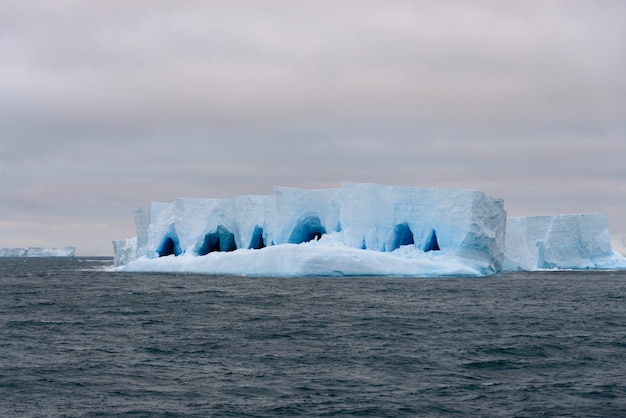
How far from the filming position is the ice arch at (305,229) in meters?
40.0

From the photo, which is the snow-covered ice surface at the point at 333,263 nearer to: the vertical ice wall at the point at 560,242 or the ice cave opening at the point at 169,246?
the ice cave opening at the point at 169,246

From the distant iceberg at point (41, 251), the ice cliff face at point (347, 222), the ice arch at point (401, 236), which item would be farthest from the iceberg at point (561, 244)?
the distant iceberg at point (41, 251)

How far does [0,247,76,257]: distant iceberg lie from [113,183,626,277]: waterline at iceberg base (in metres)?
75.8

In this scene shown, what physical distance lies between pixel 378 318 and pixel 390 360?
18.8 feet

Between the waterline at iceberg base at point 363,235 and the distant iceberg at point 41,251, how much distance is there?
75.8m

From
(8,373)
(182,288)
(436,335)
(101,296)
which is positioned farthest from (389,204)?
(8,373)

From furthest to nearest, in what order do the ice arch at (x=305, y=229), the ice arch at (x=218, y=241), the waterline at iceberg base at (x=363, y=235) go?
the ice arch at (x=218, y=241) < the ice arch at (x=305, y=229) < the waterline at iceberg base at (x=363, y=235)

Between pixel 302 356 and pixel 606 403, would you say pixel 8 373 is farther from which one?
pixel 606 403

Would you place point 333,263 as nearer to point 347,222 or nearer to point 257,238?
→ point 347,222

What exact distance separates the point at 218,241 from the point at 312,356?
35.3 meters

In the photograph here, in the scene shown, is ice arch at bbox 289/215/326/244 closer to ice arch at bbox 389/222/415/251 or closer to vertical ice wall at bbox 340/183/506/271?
vertical ice wall at bbox 340/183/506/271

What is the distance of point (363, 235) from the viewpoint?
37.5 meters

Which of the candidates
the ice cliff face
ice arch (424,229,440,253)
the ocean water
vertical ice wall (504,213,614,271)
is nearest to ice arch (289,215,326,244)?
the ice cliff face

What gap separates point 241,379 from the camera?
11.3 metres
